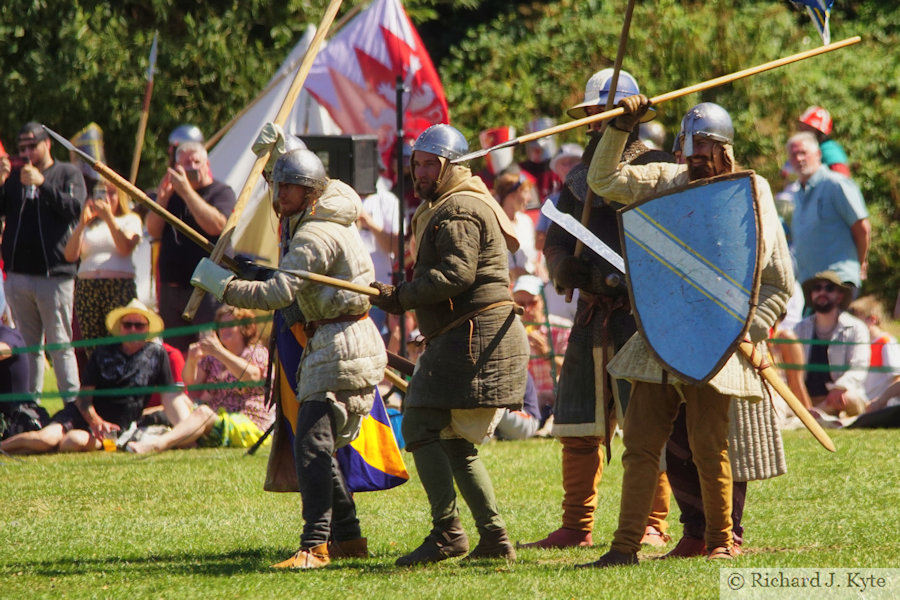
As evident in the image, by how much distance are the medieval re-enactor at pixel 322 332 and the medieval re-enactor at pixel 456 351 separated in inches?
7.3

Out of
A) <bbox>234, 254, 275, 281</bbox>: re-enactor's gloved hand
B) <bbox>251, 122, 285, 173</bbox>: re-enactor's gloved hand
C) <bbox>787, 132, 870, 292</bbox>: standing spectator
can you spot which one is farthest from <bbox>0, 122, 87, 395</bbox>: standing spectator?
<bbox>787, 132, 870, 292</bbox>: standing spectator

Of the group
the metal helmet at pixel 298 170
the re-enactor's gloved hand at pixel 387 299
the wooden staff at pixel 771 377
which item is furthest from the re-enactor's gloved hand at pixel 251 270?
the wooden staff at pixel 771 377

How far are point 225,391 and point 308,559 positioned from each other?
4.48 meters

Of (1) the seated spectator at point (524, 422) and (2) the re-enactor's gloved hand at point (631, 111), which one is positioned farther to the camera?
(1) the seated spectator at point (524, 422)

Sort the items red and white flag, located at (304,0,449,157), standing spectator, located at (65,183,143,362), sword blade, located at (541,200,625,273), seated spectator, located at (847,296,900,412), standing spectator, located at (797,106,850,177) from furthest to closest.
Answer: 1. red and white flag, located at (304,0,449,157)
2. standing spectator, located at (797,106,850,177)
3. standing spectator, located at (65,183,143,362)
4. seated spectator, located at (847,296,900,412)
5. sword blade, located at (541,200,625,273)

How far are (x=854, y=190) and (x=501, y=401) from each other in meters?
5.98

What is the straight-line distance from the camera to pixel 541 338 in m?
10.7

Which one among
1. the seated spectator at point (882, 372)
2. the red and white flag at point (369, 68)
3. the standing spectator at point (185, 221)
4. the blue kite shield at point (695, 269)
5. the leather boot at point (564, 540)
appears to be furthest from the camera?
the red and white flag at point (369, 68)

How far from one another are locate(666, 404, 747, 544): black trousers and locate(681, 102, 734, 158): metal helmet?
117 cm

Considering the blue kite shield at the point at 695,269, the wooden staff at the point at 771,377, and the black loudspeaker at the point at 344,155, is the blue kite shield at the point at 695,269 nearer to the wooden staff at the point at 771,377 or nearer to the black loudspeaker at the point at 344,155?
the wooden staff at the point at 771,377

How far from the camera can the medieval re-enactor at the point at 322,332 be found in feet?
19.1

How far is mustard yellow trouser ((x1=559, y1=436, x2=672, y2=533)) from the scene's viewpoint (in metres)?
6.43

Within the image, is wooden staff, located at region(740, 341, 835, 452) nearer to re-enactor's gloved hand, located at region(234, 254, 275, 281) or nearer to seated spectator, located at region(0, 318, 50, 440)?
re-enactor's gloved hand, located at region(234, 254, 275, 281)

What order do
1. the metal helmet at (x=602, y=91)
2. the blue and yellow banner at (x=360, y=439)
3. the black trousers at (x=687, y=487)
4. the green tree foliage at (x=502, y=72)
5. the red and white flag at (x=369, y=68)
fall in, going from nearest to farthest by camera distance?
the black trousers at (x=687, y=487) → the blue and yellow banner at (x=360, y=439) → the metal helmet at (x=602, y=91) → the red and white flag at (x=369, y=68) → the green tree foliage at (x=502, y=72)
